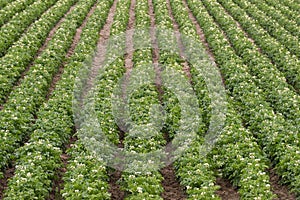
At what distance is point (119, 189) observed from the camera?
437 inches

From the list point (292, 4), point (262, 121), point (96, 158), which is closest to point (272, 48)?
point (262, 121)

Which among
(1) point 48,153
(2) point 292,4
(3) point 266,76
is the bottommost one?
(2) point 292,4

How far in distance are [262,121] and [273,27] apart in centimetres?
1160

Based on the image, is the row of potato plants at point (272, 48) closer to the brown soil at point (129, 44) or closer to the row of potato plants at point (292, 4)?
the row of potato plants at point (292, 4)

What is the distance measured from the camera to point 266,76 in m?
16.8

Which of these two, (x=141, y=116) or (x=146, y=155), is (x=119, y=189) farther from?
(x=141, y=116)

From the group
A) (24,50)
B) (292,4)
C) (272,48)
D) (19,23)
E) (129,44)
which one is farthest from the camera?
(292,4)

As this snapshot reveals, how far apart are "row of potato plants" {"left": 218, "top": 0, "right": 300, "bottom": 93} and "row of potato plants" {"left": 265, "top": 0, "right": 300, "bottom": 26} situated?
2.61 m

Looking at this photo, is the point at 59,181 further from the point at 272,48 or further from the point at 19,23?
the point at 19,23

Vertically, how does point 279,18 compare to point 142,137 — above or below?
below

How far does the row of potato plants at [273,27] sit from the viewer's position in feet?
68.7

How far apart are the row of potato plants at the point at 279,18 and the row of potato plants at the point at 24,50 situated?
11.9m

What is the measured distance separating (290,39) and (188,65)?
18.5ft

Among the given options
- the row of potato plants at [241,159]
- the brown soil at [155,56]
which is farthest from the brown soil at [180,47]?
the row of potato plants at [241,159]
